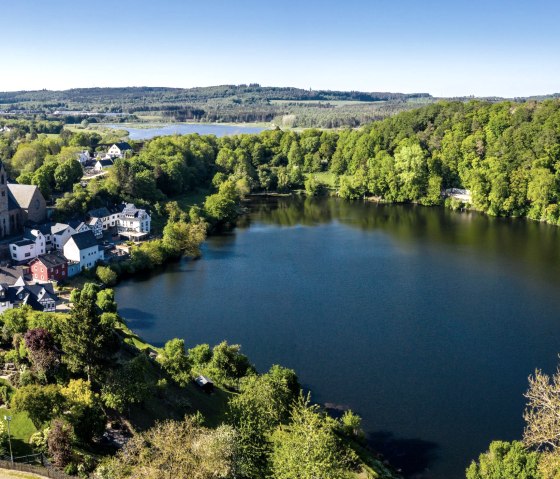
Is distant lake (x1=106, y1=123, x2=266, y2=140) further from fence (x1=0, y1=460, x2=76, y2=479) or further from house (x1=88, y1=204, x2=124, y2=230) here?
fence (x1=0, y1=460, x2=76, y2=479)

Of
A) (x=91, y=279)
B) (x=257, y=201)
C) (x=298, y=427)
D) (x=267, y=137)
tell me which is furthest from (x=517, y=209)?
(x=298, y=427)

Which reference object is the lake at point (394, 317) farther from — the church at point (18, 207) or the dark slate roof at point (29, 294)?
the church at point (18, 207)

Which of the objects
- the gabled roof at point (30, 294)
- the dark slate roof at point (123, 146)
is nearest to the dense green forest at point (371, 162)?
the dark slate roof at point (123, 146)

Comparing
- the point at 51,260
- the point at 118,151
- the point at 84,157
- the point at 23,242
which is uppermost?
the point at 118,151

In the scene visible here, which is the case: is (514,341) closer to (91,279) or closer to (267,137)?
(91,279)

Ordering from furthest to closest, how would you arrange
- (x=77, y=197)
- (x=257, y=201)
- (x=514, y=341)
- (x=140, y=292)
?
(x=257, y=201) → (x=77, y=197) → (x=140, y=292) → (x=514, y=341)

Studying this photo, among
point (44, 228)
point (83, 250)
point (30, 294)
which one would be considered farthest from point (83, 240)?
point (30, 294)

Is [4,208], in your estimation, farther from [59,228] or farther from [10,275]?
[10,275]
